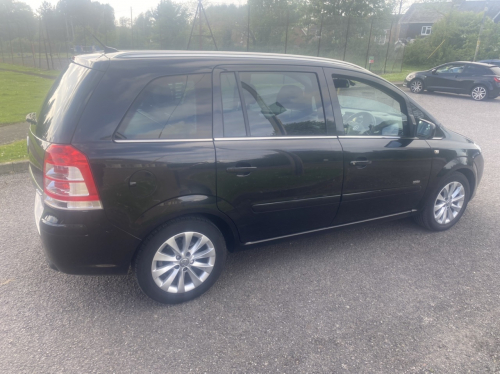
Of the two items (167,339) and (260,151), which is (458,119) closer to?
(260,151)

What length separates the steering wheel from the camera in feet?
12.0

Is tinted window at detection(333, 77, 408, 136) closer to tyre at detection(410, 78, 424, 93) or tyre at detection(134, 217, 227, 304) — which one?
tyre at detection(134, 217, 227, 304)

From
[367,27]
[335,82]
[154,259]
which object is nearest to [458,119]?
[335,82]

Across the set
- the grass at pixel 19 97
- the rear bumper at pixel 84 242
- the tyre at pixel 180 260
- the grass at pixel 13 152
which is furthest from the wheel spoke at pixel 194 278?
the grass at pixel 19 97

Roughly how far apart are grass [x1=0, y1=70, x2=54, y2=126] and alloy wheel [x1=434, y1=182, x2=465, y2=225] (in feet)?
27.9

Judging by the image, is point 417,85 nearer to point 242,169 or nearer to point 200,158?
point 242,169

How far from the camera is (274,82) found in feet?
10.9

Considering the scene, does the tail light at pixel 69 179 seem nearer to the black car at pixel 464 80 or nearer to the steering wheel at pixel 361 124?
the steering wheel at pixel 361 124

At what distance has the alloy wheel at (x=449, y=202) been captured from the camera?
4.36m

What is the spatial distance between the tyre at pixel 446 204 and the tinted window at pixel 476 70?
1335 centimetres

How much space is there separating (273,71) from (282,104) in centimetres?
28

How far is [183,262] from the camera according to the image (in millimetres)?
3049

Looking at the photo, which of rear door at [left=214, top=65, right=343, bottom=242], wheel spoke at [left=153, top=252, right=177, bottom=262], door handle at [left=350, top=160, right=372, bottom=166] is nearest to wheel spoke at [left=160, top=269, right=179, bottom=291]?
wheel spoke at [left=153, top=252, right=177, bottom=262]

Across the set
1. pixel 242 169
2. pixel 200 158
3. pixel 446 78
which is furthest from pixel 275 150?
pixel 446 78
